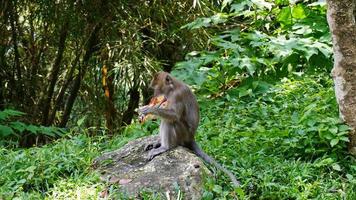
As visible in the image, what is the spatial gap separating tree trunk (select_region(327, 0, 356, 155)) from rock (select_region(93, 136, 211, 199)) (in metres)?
1.26

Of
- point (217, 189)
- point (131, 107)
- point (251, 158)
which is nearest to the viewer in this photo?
point (217, 189)

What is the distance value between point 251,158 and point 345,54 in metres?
1.09

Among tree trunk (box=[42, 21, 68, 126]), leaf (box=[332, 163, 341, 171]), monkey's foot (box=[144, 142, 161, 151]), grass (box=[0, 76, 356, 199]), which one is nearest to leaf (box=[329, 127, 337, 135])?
grass (box=[0, 76, 356, 199])

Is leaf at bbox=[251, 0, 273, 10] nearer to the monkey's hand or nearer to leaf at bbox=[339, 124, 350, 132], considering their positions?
leaf at bbox=[339, 124, 350, 132]

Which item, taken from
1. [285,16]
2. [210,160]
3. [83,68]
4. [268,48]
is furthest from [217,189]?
[83,68]

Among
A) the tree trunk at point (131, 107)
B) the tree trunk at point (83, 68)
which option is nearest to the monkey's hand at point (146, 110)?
the tree trunk at point (83, 68)

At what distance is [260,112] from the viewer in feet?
19.2

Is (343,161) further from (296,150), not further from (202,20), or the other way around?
(202,20)

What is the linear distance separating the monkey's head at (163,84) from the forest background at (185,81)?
605 millimetres

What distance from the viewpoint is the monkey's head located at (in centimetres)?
470

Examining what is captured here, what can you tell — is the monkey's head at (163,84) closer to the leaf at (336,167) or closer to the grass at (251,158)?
the grass at (251,158)

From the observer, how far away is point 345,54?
14.9 feet

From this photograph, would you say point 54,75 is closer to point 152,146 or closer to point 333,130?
point 152,146

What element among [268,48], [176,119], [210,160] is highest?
[268,48]
